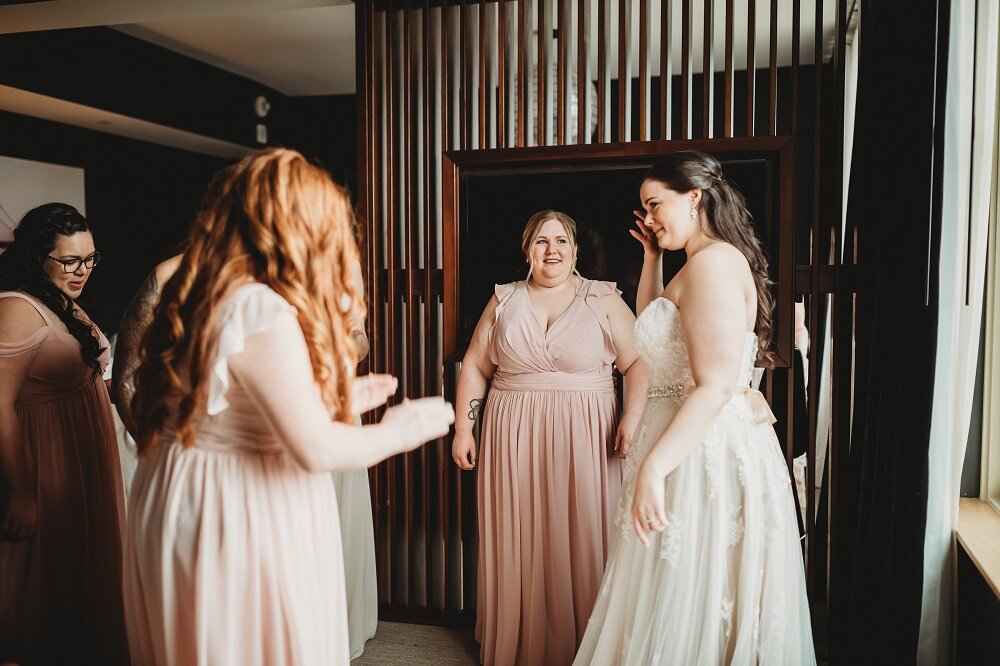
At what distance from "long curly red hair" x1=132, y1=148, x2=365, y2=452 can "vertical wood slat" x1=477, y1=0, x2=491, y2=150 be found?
1.72 metres

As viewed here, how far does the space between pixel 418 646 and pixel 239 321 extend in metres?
2.18

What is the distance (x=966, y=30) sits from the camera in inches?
77.9

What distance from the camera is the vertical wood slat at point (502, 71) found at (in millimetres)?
3031

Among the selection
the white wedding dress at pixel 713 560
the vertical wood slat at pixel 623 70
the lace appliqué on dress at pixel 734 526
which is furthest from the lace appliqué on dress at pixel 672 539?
the vertical wood slat at pixel 623 70

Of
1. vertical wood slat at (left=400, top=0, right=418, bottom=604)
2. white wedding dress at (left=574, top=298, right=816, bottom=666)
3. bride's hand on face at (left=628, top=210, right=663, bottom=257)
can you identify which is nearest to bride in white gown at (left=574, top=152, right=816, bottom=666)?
white wedding dress at (left=574, top=298, right=816, bottom=666)

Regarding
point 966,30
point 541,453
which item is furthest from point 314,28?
point 966,30

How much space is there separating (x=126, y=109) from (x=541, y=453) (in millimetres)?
4010

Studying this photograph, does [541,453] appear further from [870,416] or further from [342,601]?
[342,601]

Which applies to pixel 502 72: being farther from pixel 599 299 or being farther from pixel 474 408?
pixel 474 408

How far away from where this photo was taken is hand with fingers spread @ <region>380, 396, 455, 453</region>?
54.6 inches

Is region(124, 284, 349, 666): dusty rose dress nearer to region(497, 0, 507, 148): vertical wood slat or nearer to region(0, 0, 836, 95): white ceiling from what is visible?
region(497, 0, 507, 148): vertical wood slat

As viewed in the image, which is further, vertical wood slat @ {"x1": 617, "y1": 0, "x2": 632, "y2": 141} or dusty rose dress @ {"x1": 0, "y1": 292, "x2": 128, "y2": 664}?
vertical wood slat @ {"x1": 617, "y1": 0, "x2": 632, "y2": 141}

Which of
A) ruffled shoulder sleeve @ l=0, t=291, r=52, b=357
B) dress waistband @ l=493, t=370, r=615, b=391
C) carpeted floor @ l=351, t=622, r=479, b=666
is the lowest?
carpeted floor @ l=351, t=622, r=479, b=666

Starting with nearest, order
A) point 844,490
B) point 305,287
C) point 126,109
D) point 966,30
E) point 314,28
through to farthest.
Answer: point 305,287 < point 966,30 < point 844,490 < point 314,28 < point 126,109
